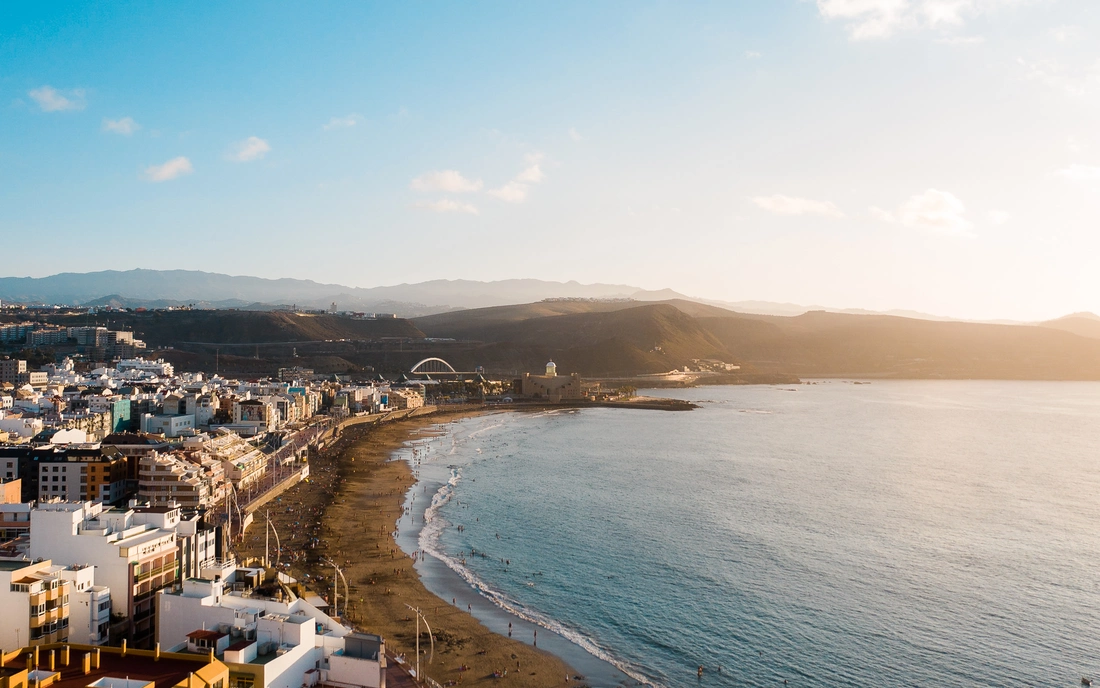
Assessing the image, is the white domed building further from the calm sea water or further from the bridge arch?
the calm sea water

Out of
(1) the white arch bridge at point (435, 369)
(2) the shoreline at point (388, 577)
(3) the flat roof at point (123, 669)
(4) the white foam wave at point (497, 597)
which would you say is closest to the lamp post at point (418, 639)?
(2) the shoreline at point (388, 577)

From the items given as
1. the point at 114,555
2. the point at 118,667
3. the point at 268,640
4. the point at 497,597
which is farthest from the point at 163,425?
the point at 118,667

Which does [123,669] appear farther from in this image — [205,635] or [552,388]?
[552,388]

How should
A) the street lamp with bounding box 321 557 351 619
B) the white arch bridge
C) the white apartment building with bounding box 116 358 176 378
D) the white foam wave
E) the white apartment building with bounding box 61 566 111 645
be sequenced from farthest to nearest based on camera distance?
the white arch bridge
the white apartment building with bounding box 116 358 176 378
the street lamp with bounding box 321 557 351 619
the white foam wave
the white apartment building with bounding box 61 566 111 645

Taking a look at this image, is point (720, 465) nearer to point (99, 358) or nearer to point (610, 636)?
point (610, 636)

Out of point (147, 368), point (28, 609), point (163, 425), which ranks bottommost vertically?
point (163, 425)

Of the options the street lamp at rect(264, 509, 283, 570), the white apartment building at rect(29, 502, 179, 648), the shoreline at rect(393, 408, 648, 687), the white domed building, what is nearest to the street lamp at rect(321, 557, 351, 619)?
the street lamp at rect(264, 509, 283, 570)
